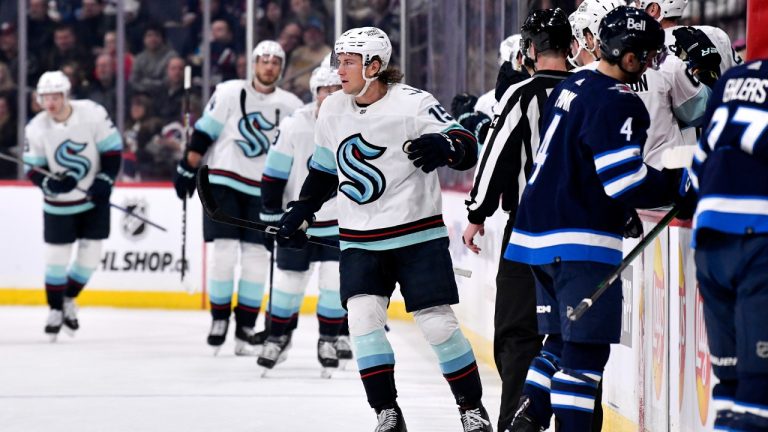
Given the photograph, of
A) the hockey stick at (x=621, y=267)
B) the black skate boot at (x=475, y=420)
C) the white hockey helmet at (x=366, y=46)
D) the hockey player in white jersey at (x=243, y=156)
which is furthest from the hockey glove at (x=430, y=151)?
the hockey player in white jersey at (x=243, y=156)

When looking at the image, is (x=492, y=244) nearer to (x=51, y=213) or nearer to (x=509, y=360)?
(x=509, y=360)

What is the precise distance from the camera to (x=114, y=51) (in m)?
10.7

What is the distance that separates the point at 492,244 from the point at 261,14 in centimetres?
479

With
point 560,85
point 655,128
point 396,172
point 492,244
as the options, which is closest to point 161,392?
point 492,244

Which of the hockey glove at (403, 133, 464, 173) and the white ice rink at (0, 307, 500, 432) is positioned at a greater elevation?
the hockey glove at (403, 133, 464, 173)

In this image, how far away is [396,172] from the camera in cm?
425

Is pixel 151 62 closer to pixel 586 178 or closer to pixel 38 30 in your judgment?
pixel 38 30

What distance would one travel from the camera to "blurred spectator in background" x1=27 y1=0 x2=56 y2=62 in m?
10.7

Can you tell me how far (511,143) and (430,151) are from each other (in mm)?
238

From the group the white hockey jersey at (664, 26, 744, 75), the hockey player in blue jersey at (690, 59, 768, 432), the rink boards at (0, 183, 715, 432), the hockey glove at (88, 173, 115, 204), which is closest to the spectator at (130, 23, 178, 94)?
the rink boards at (0, 183, 715, 432)

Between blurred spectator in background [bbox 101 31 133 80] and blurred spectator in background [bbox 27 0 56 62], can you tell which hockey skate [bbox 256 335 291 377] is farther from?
blurred spectator in background [bbox 27 0 56 62]

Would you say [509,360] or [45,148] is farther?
[45,148]

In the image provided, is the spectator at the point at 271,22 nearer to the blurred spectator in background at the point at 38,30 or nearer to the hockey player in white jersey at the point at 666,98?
the blurred spectator in background at the point at 38,30

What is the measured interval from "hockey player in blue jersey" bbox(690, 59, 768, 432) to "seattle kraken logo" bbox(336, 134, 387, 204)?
4.75 feet
